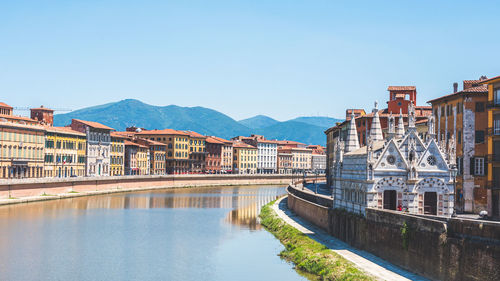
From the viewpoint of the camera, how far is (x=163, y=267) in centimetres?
4384

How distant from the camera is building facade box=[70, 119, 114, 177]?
131 metres

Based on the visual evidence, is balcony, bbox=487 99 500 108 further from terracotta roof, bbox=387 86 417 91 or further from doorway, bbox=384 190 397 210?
terracotta roof, bbox=387 86 417 91

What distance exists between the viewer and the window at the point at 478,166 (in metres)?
54.4

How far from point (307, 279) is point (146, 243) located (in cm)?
1898

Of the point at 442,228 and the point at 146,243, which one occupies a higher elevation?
the point at 442,228

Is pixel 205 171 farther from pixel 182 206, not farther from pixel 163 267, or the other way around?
pixel 163 267

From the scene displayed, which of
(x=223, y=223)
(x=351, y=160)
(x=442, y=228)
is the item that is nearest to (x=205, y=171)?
(x=223, y=223)

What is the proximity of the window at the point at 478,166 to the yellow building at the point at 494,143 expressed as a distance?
10.7 feet

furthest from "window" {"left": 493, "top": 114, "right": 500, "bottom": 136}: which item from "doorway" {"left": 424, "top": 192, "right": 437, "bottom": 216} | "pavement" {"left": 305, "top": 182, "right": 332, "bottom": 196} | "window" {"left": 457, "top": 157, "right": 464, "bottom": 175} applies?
"pavement" {"left": 305, "top": 182, "right": 332, "bottom": 196}

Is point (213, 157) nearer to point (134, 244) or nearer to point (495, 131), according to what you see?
point (134, 244)

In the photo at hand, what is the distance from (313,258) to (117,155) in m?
108

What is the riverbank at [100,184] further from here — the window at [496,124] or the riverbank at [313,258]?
→ the window at [496,124]

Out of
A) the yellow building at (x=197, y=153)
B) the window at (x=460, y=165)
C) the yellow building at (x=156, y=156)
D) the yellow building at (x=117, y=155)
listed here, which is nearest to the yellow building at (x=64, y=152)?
the yellow building at (x=117, y=155)

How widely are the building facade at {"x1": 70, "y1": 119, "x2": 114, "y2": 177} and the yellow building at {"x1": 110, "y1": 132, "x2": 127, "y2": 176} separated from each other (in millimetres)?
2142
